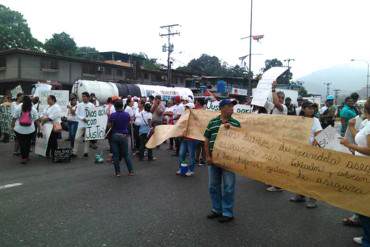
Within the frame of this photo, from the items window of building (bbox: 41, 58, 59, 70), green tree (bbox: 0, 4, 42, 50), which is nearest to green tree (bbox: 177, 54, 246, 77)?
green tree (bbox: 0, 4, 42, 50)

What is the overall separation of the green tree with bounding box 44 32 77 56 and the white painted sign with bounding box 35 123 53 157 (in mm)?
55409

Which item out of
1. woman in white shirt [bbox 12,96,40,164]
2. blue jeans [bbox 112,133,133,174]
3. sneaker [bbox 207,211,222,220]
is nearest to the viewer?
sneaker [bbox 207,211,222,220]

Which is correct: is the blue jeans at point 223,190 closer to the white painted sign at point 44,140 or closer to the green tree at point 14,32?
the white painted sign at point 44,140

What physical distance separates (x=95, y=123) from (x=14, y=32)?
5907cm

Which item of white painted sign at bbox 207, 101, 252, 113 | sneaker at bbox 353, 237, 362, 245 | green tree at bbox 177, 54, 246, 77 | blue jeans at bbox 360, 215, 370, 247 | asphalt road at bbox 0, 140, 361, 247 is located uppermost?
green tree at bbox 177, 54, 246, 77

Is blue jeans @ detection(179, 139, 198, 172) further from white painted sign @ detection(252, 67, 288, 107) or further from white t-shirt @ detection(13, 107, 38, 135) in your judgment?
white t-shirt @ detection(13, 107, 38, 135)

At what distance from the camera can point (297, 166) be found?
4.82 meters

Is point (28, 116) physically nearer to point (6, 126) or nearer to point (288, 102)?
point (6, 126)

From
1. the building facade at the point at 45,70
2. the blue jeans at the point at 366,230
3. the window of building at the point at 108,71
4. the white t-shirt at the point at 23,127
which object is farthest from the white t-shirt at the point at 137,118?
the window of building at the point at 108,71

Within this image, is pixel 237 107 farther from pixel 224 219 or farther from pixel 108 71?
pixel 108 71

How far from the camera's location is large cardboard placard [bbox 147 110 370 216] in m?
4.29

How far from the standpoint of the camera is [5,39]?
→ 6109 centimetres

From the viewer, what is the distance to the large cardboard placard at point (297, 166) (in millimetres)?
4293

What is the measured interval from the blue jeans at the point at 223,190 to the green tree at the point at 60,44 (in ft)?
202
